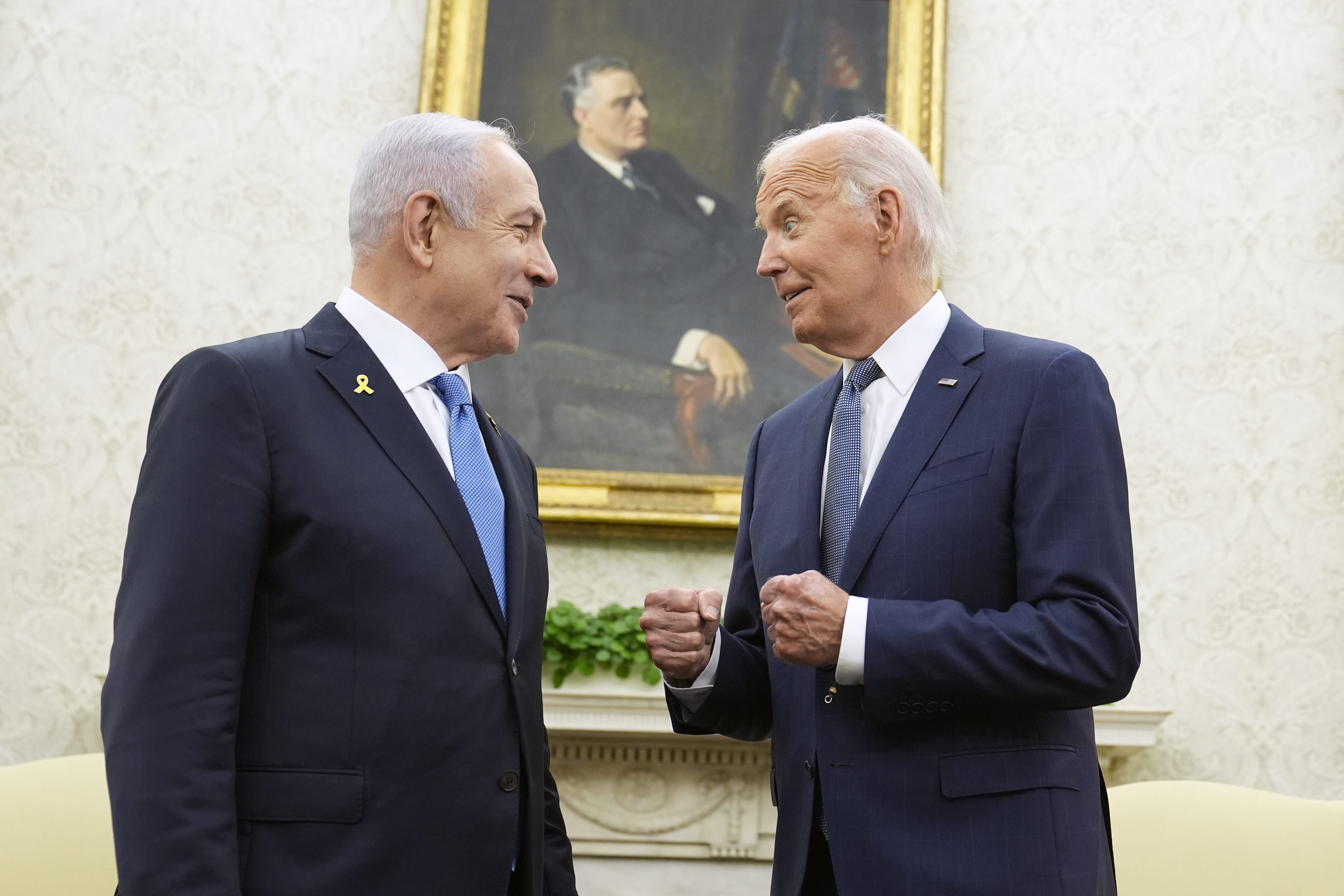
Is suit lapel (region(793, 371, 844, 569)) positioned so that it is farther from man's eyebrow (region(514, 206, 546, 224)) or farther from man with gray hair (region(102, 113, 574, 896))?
man's eyebrow (region(514, 206, 546, 224))

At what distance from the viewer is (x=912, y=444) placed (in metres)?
1.90

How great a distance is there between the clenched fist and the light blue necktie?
40cm

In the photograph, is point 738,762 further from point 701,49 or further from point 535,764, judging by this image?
point 701,49

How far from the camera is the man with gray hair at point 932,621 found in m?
1.69

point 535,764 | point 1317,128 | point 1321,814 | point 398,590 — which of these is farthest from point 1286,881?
point 1317,128

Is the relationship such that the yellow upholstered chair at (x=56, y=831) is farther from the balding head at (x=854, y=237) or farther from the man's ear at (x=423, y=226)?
the balding head at (x=854, y=237)

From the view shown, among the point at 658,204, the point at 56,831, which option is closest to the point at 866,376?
the point at 56,831

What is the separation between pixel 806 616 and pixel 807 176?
36.2 inches

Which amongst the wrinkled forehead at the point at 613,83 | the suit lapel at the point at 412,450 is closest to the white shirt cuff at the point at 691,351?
the wrinkled forehead at the point at 613,83

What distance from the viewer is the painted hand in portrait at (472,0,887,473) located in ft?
13.4

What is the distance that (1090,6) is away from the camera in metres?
4.47

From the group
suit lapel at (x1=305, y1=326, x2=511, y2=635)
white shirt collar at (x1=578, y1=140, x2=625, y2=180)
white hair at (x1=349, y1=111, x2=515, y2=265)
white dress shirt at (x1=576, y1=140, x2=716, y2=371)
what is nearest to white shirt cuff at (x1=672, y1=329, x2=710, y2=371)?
white dress shirt at (x1=576, y1=140, x2=716, y2=371)

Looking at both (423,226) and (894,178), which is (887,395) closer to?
(894,178)

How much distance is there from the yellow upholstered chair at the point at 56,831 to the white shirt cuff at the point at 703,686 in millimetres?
1276
